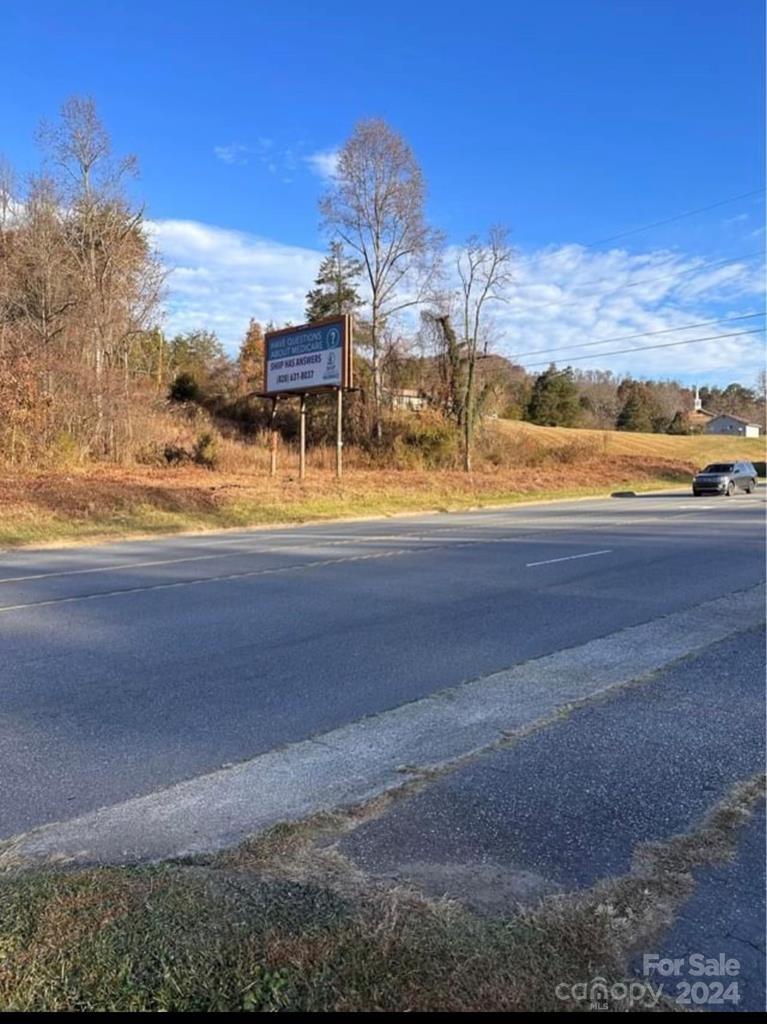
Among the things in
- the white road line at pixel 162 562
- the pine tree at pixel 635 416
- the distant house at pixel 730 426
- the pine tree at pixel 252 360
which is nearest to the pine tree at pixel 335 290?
the pine tree at pixel 252 360

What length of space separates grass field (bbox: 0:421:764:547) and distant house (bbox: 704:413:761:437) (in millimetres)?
80035

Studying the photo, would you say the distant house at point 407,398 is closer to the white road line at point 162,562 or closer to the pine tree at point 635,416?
the white road line at point 162,562

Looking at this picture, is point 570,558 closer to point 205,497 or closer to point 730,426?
point 205,497

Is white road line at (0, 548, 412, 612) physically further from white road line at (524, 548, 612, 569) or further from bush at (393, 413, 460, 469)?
bush at (393, 413, 460, 469)

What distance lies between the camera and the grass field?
63.1 ft

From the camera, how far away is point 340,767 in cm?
429

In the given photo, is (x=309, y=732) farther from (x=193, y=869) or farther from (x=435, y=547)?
(x=435, y=547)

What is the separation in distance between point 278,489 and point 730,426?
392 feet

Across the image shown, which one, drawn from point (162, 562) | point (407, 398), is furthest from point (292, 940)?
point (407, 398)

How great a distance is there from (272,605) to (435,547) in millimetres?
6226

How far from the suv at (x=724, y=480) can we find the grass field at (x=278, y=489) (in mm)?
4702

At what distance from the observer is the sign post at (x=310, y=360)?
27.0 m

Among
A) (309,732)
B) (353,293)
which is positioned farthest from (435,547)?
(353,293)

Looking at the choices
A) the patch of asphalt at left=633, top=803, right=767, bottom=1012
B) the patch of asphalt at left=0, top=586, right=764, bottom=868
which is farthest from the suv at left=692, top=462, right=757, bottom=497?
the patch of asphalt at left=633, top=803, right=767, bottom=1012
